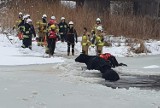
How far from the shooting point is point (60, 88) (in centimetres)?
1124

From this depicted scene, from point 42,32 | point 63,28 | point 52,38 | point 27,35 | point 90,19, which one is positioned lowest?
point 52,38

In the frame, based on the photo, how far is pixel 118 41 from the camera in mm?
28609

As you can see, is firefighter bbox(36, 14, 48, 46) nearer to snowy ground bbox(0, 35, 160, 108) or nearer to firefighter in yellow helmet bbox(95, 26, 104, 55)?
firefighter in yellow helmet bbox(95, 26, 104, 55)

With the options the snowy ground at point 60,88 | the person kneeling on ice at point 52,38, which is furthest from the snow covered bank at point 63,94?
the person kneeling on ice at point 52,38

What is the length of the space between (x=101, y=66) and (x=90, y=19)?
641 inches

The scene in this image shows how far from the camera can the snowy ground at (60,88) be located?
9508 mm

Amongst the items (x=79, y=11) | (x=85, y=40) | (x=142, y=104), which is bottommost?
(x=142, y=104)

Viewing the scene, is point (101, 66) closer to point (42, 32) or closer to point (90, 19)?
point (42, 32)

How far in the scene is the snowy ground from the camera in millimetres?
9508

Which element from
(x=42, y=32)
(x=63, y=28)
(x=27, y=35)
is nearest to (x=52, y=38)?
(x=27, y=35)

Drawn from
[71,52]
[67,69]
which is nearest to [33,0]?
[71,52]

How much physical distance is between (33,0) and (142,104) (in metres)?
24.9

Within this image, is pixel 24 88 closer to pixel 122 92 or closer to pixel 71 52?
pixel 122 92

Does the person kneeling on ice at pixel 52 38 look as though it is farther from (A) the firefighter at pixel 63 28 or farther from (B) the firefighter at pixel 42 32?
(A) the firefighter at pixel 63 28
